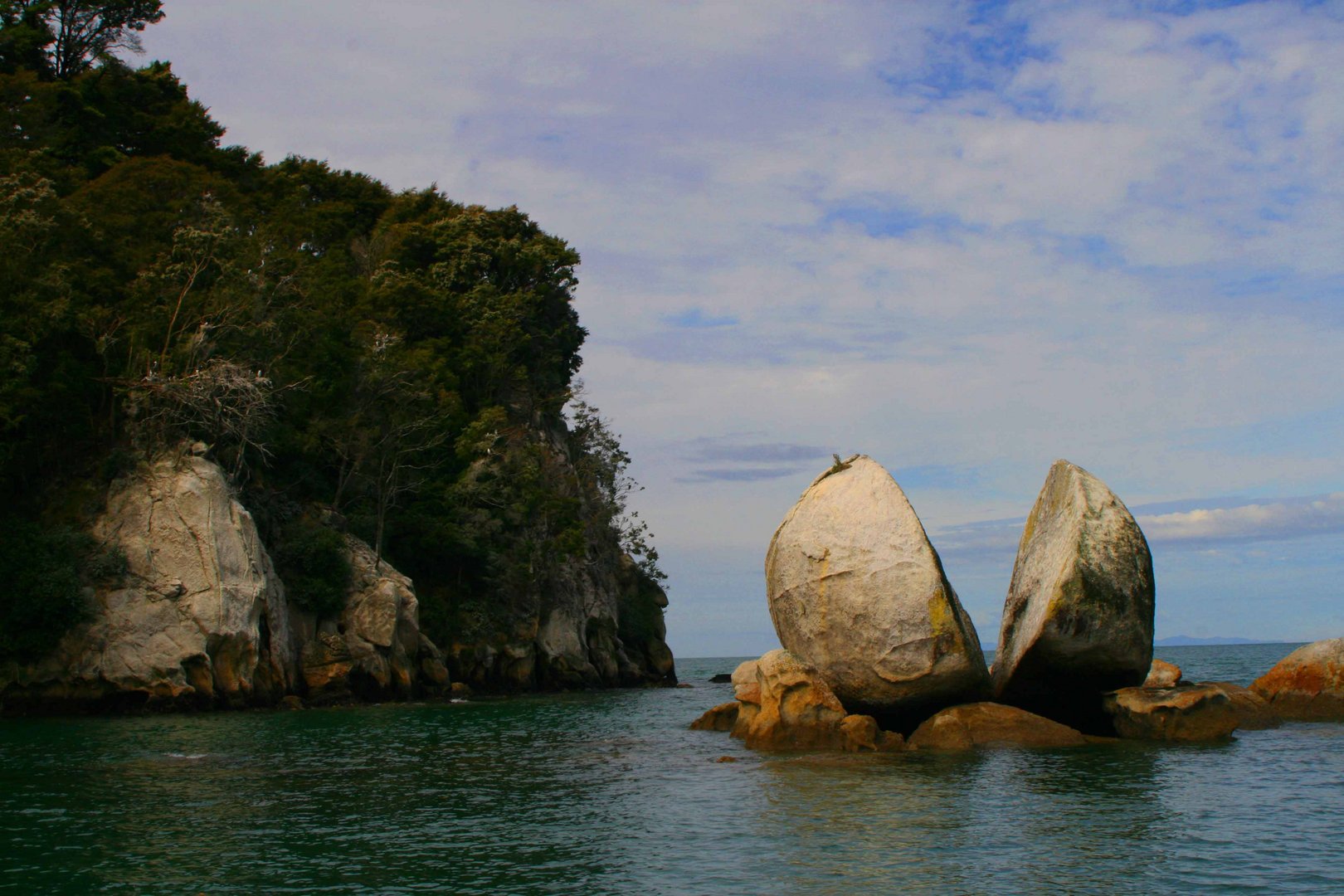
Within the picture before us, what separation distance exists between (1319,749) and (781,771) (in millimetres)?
11184

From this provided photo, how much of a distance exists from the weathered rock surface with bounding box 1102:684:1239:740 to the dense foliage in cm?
2763

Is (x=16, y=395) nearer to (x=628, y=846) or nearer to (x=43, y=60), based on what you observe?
(x=628, y=846)

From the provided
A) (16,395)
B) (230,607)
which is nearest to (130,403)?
(16,395)

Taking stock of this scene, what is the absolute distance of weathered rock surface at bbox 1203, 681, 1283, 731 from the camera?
2666 cm

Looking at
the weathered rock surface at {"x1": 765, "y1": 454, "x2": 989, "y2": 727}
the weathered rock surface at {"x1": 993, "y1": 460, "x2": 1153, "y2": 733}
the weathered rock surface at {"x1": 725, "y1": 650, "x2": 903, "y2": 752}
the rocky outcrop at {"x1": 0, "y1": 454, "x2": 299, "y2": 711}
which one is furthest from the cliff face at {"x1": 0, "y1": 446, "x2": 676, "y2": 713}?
the weathered rock surface at {"x1": 993, "y1": 460, "x2": 1153, "y2": 733}

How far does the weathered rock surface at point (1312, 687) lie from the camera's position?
28.8 metres

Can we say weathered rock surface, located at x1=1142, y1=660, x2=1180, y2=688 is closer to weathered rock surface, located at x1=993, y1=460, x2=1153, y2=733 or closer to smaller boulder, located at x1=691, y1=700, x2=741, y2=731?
weathered rock surface, located at x1=993, y1=460, x2=1153, y2=733

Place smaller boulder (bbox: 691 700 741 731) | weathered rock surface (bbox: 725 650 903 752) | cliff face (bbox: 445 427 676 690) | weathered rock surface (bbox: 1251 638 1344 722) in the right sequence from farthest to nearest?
cliff face (bbox: 445 427 676 690), smaller boulder (bbox: 691 700 741 731), weathered rock surface (bbox: 1251 638 1344 722), weathered rock surface (bbox: 725 650 903 752)

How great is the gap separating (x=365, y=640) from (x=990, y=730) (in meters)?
25.8

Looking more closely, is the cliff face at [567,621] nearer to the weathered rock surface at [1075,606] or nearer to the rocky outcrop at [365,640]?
the rocky outcrop at [365,640]

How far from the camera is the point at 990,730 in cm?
2339

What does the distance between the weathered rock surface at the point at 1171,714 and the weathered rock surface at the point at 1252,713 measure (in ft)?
6.24

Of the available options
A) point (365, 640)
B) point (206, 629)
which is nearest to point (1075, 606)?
point (206, 629)

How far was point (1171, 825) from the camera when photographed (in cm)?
1522
